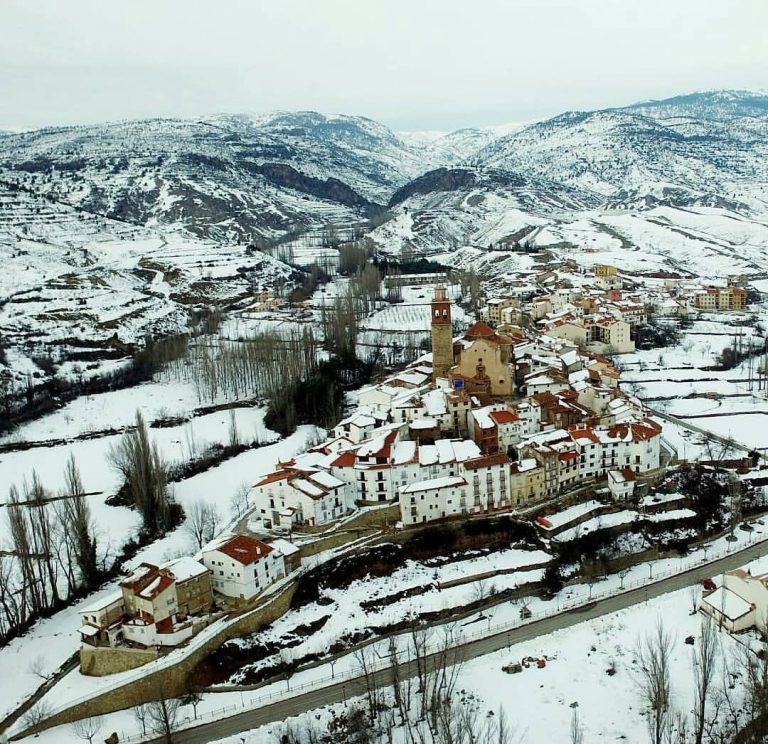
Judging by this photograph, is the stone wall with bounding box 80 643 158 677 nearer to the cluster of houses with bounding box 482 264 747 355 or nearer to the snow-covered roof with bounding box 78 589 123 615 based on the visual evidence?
the snow-covered roof with bounding box 78 589 123 615

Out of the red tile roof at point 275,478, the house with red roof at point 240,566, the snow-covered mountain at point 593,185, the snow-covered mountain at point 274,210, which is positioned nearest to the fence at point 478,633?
the house with red roof at point 240,566

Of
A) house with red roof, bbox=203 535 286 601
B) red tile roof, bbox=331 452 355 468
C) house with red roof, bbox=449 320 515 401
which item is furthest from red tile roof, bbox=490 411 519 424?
house with red roof, bbox=203 535 286 601

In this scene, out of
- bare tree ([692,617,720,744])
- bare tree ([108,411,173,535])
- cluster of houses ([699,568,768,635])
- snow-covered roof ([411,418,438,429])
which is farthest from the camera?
snow-covered roof ([411,418,438,429])

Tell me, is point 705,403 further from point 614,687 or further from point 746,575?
point 614,687

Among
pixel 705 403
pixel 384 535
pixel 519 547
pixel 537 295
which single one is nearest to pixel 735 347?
pixel 705 403

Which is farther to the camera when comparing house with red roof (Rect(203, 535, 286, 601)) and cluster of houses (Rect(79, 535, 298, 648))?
house with red roof (Rect(203, 535, 286, 601))

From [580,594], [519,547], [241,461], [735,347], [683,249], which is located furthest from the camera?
[683,249]
